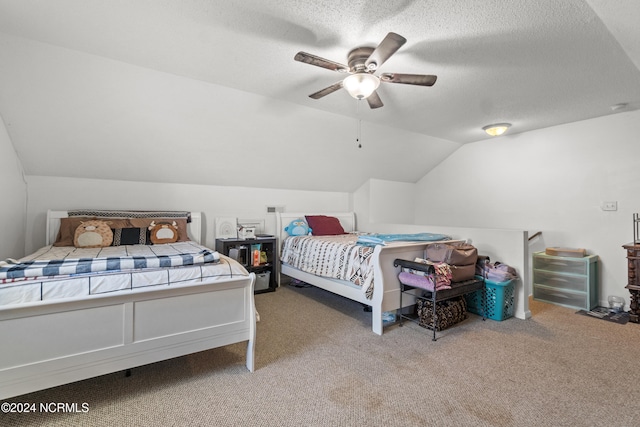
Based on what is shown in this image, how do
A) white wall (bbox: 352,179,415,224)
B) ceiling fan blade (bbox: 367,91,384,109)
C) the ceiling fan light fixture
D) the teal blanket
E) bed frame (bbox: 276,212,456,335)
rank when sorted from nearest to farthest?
the ceiling fan light fixture < ceiling fan blade (bbox: 367,91,384,109) < bed frame (bbox: 276,212,456,335) < the teal blanket < white wall (bbox: 352,179,415,224)

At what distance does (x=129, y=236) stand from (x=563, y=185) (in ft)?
17.0

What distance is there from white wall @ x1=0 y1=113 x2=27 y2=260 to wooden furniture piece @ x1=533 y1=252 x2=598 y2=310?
559 cm

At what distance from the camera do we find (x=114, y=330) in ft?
5.60

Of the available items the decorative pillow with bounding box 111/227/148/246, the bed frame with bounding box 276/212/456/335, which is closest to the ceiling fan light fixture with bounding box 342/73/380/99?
the bed frame with bounding box 276/212/456/335

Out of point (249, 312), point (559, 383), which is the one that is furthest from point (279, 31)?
point (559, 383)

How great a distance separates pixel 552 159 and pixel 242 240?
13.6 feet

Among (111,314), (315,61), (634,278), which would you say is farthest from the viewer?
(634,278)

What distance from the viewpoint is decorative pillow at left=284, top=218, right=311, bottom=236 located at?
14.2 ft

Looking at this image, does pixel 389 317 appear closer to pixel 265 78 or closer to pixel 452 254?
pixel 452 254

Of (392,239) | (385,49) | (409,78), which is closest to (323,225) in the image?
(392,239)

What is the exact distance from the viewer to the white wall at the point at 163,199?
3189 millimetres

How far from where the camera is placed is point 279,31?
196 centimetres

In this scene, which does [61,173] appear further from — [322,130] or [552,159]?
[552,159]

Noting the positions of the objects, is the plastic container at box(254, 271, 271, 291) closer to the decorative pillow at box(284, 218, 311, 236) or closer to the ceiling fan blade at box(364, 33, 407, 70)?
the decorative pillow at box(284, 218, 311, 236)
